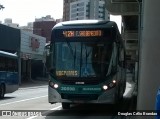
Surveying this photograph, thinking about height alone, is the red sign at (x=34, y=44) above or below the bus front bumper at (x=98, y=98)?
above

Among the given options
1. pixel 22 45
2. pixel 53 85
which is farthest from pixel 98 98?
pixel 22 45

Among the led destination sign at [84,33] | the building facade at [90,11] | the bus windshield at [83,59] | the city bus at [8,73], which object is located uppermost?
the building facade at [90,11]

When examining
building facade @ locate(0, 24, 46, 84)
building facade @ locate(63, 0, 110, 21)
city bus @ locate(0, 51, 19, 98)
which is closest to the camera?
city bus @ locate(0, 51, 19, 98)

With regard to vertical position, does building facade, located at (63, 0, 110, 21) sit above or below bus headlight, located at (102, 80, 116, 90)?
above

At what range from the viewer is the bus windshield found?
16172 millimetres

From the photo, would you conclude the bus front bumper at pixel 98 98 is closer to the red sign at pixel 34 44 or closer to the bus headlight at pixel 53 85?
the bus headlight at pixel 53 85

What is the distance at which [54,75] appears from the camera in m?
16.3

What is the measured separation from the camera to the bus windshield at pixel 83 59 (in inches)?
637

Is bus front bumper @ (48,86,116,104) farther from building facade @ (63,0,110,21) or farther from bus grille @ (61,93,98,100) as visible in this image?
building facade @ (63,0,110,21)

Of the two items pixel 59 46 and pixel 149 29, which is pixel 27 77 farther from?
pixel 149 29

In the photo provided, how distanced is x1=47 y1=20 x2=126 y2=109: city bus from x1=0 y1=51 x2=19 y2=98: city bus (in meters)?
9.35

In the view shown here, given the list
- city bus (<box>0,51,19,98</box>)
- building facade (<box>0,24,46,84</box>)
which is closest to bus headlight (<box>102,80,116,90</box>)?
city bus (<box>0,51,19,98</box>)

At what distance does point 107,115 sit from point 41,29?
10467cm

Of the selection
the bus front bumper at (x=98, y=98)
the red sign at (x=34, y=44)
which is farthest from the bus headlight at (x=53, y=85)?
the red sign at (x=34, y=44)
